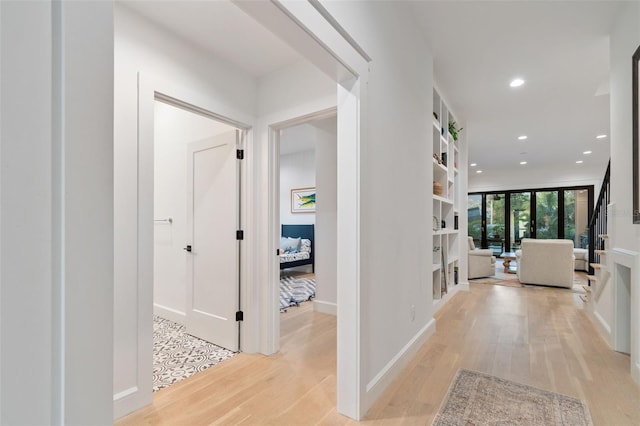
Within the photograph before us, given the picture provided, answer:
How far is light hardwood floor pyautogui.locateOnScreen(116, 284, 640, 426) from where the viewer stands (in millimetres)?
1809

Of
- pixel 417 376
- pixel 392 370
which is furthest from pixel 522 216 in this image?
pixel 392 370

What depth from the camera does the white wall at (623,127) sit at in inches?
87.7

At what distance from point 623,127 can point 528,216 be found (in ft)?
26.6

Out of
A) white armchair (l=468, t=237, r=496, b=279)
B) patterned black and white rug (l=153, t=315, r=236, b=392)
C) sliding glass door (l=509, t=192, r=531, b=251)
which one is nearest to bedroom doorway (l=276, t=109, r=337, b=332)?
patterned black and white rug (l=153, t=315, r=236, b=392)

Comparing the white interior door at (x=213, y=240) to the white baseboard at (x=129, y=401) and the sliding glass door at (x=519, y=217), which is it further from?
the sliding glass door at (x=519, y=217)

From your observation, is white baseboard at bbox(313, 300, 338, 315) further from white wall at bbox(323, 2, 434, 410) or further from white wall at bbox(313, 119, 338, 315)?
white wall at bbox(323, 2, 434, 410)

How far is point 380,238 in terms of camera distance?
204 centimetres

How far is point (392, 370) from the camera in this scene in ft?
7.06

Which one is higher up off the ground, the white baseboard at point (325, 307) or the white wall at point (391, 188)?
the white wall at point (391, 188)

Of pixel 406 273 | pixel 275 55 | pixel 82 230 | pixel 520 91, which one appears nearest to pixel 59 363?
pixel 82 230

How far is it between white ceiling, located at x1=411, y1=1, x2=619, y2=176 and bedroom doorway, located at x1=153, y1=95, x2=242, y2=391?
2.16 meters

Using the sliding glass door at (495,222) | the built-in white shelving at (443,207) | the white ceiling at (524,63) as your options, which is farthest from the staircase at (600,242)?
the sliding glass door at (495,222)

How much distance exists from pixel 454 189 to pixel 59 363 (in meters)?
5.05

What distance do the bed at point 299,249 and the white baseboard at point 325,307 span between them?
1900mm
